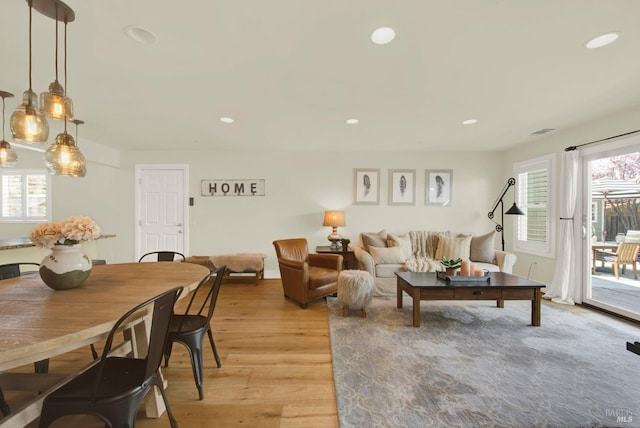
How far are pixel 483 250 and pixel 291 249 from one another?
118 inches

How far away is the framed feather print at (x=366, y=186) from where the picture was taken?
189 inches

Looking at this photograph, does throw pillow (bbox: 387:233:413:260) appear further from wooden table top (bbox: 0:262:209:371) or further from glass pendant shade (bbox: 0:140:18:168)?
glass pendant shade (bbox: 0:140:18:168)

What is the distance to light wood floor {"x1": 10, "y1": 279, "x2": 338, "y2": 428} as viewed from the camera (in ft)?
5.01

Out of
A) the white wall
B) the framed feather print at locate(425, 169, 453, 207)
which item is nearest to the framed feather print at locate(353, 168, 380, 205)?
the white wall

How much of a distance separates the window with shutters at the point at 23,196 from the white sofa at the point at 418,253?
634cm

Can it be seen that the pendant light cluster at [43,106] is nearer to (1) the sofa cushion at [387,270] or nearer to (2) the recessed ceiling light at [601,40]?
(2) the recessed ceiling light at [601,40]

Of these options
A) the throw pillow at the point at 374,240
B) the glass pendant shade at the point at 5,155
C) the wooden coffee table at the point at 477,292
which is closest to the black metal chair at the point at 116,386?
the wooden coffee table at the point at 477,292

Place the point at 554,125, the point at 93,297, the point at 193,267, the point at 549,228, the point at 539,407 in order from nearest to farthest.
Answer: the point at 93,297, the point at 539,407, the point at 193,267, the point at 554,125, the point at 549,228

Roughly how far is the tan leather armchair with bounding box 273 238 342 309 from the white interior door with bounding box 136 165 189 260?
230cm

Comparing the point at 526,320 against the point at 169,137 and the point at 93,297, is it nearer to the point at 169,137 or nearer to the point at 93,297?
the point at 93,297

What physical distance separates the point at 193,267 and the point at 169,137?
276cm

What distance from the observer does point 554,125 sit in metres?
Answer: 3.38

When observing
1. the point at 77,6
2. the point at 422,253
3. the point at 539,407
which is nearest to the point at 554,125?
the point at 422,253

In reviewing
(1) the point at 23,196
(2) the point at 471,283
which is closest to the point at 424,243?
(2) the point at 471,283
